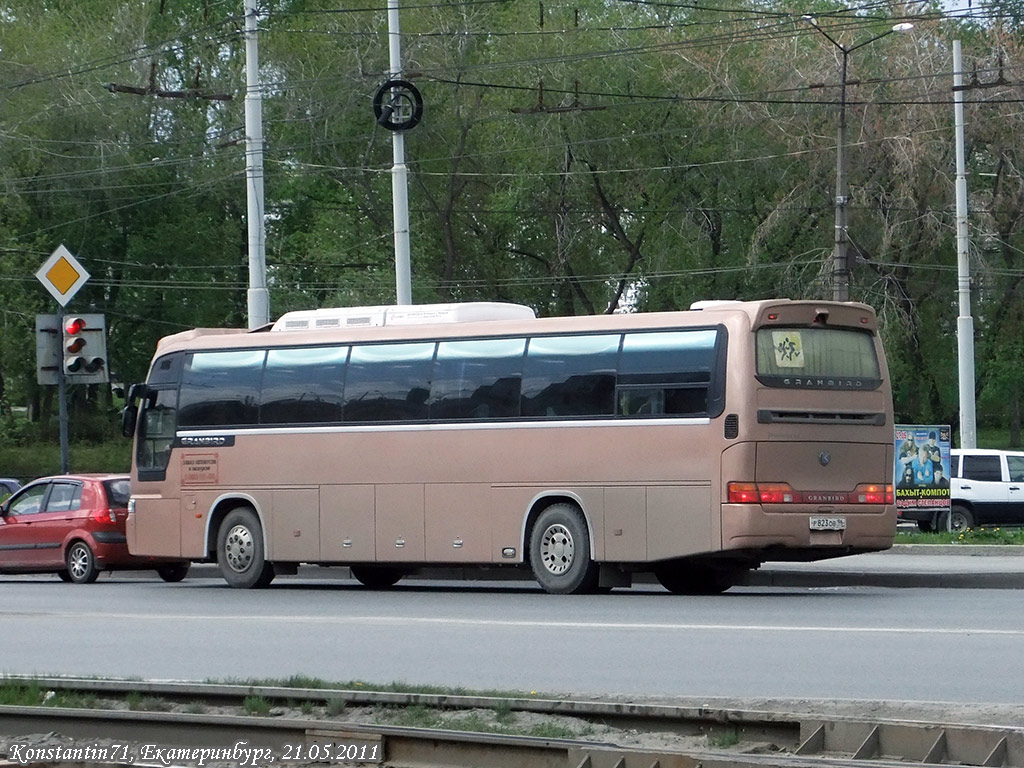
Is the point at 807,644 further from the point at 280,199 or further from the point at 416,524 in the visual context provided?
the point at 280,199

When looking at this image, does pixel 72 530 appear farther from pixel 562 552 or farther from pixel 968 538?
pixel 968 538

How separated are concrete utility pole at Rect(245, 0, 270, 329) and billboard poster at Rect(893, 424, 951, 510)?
10.2m

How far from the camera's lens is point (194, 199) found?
60.3 metres

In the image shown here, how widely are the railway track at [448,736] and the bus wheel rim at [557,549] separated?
997 cm

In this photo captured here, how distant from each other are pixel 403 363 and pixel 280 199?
39099mm

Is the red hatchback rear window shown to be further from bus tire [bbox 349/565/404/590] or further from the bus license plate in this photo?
the bus license plate

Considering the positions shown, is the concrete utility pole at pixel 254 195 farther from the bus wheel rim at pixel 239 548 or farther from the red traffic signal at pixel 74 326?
the bus wheel rim at pixel 239 548

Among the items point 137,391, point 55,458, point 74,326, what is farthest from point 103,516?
point 55,458

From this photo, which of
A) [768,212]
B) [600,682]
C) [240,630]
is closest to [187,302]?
[768,212]

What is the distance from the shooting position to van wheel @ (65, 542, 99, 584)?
24.3m

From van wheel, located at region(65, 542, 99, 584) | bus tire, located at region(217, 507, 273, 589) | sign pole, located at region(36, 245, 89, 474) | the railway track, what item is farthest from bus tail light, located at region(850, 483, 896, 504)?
van wheel, located at region(65, 542, 99, 584)

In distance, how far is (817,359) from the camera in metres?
19.2

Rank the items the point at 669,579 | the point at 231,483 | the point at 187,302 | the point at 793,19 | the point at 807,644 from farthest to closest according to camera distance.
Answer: the point at 187,302
the point at 793,19
the point at 231,483
the point at 669,579
the point at 807,644

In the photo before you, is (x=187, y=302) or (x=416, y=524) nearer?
(x=416, y=524)
